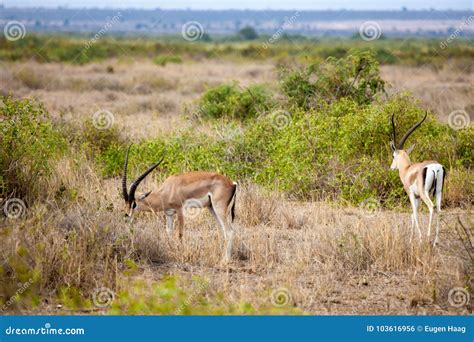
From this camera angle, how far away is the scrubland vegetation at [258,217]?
761 centimetres

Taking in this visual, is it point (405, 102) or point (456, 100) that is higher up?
point (456, 100)

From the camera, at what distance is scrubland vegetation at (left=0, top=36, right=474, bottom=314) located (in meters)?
7.61

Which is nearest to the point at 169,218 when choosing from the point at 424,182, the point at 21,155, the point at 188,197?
the point at 188,197

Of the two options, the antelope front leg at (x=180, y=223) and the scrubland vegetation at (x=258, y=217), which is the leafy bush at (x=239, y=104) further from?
the antelope front leg at (x=180, y=223)

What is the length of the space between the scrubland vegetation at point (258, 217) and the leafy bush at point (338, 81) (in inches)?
1.1

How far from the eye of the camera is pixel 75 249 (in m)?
7.84

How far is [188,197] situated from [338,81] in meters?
6.60

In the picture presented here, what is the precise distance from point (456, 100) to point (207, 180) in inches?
674

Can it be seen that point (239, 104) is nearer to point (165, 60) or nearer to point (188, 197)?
point (188, 197)

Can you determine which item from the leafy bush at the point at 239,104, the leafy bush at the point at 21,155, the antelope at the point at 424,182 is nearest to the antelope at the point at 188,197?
the leafy bush at the point at 21,155

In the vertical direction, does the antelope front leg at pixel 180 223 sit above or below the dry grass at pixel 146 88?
below

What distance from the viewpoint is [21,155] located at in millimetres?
10000
